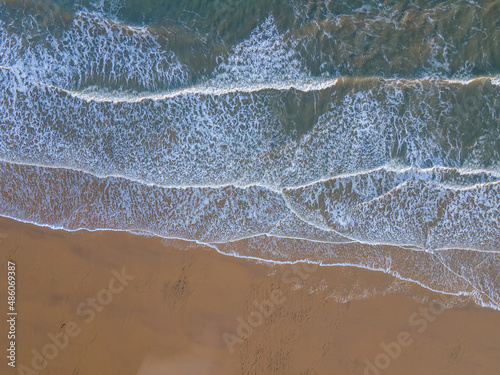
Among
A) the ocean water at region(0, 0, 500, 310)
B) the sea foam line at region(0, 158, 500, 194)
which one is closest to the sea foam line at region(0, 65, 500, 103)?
the ocean water at region(0, 0, 500, 310)

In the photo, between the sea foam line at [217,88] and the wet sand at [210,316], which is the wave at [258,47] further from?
the wet sand at [210,316]

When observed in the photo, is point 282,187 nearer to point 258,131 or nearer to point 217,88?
point 258,131

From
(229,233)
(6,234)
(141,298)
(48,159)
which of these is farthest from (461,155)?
(6,234)

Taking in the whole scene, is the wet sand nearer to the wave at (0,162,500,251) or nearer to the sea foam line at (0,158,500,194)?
the wave at (0,162,500,251)

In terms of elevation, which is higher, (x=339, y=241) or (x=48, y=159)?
(x=48, y=159)

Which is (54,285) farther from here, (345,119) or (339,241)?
(345,119)
